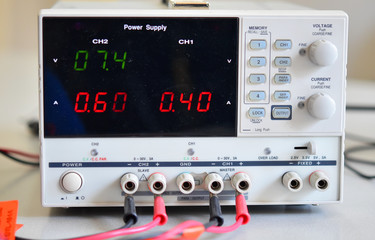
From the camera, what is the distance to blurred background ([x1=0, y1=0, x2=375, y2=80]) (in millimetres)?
1856

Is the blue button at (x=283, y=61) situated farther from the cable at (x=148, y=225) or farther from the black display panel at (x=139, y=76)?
the cable at (x=148, y=225)

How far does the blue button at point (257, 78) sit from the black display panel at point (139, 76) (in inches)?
1.0

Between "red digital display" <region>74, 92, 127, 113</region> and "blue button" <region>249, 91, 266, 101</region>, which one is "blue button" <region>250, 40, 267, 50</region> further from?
"red digital display" <region>74, 92, 127, 113</region>

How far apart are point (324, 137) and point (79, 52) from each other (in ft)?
1.26

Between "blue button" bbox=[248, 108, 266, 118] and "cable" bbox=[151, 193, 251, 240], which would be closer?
"cable" bbox=[151, 193, 251, 240]

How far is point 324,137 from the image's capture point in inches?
36.6

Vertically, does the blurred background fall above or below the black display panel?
above

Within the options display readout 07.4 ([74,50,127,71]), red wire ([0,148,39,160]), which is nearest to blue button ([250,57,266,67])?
display readout 07.4 ([74,50,127,71])

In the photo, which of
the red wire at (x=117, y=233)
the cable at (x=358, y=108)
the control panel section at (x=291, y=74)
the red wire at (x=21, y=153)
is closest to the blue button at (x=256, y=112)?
the control panel section at (x=291, y=74)

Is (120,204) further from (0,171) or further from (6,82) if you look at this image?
(6,82)

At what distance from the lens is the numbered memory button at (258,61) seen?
901 millimetres

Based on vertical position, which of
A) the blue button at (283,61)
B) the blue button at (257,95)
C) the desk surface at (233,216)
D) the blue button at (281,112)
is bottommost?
the desk surface at (233,216)

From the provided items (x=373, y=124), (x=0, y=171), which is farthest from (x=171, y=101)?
(x=373, y=124)

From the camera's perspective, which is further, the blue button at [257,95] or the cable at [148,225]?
the blue button at [257,95]
